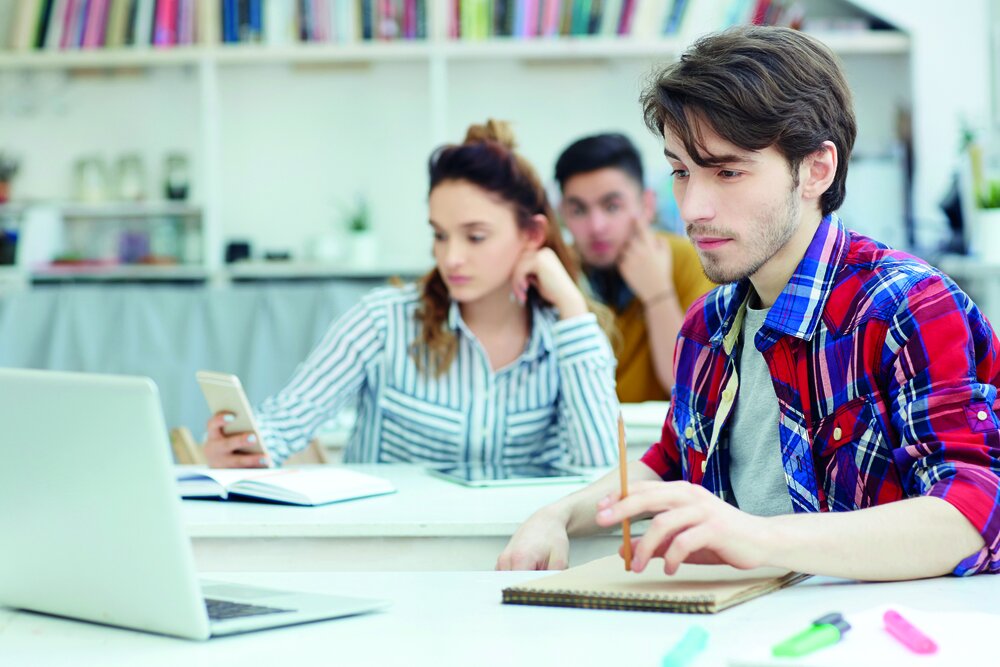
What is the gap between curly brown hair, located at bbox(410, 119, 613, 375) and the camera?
7.38ft

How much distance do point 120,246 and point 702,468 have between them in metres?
3.55

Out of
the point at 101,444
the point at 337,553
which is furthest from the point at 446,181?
the point at 101,444

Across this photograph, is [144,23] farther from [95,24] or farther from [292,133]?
[292,133]

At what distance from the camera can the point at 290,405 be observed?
2.18 m

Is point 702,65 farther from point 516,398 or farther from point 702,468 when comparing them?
point 516,398

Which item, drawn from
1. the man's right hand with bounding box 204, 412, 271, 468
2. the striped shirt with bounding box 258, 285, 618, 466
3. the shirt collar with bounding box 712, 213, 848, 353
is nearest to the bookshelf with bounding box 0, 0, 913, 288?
the striped shirt with bounding box 258, 285, 618, 466

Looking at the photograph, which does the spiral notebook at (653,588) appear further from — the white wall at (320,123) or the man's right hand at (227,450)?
the white wall at (320,123)

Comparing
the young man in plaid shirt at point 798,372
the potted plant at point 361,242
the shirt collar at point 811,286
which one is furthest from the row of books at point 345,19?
the shirt collar at point 811,286

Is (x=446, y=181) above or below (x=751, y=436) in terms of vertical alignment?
above

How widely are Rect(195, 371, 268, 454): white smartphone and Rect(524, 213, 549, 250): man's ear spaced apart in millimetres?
671

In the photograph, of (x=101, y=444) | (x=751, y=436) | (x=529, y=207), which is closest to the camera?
(x=101, y=444)

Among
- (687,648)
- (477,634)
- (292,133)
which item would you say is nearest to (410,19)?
(292,133)

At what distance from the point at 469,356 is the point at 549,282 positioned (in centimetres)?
20

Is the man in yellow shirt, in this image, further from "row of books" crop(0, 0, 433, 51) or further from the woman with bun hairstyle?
"row of books" crop(0, 0, 433, 51)
